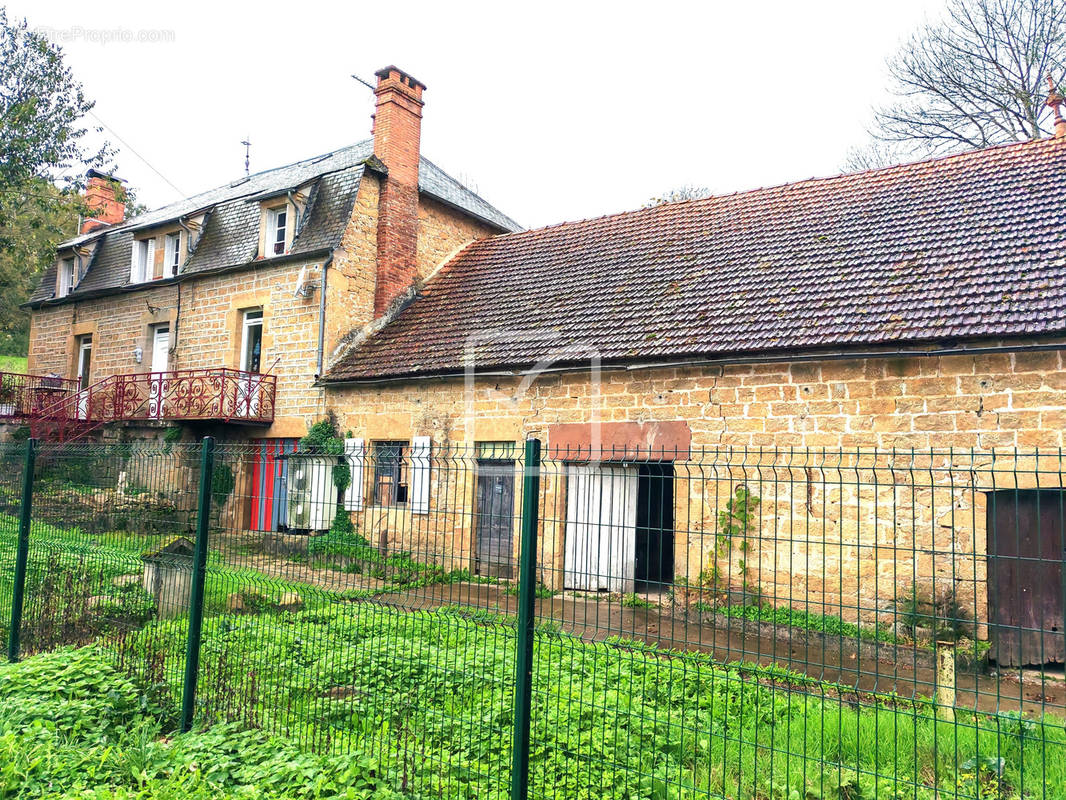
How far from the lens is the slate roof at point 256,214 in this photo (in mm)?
15133

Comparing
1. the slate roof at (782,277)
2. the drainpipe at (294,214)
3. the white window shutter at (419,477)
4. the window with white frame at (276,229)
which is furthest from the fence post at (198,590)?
the window with white frame at (276,229)

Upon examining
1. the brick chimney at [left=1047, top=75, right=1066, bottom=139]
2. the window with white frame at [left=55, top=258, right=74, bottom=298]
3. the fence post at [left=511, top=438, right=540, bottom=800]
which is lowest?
the fence post at [left=511, top=438, right=540, bottom=800]

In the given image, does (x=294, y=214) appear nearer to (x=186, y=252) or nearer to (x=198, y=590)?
(x=186, y=252)

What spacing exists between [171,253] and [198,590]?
15866mm

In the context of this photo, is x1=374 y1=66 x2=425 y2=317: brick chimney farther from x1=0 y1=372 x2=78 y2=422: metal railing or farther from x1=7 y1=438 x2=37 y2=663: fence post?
x1=0 y1=372 x2=78 y2=422: metal railing

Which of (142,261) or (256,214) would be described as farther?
(142,261)

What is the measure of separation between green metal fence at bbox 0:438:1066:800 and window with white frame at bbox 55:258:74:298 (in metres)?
16.0

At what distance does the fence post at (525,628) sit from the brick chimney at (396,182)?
12.3m

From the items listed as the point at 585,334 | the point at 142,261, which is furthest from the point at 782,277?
the point at 142,261

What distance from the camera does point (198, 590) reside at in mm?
5000

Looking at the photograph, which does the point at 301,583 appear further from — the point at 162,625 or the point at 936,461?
the point at 936,461

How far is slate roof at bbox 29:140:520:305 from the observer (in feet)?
49.6

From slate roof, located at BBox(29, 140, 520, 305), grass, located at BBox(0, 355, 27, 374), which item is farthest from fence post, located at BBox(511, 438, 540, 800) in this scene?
grass, located at BBox(0, 355, 27, 374)

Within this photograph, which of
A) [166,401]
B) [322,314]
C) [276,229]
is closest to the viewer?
[322,314]
